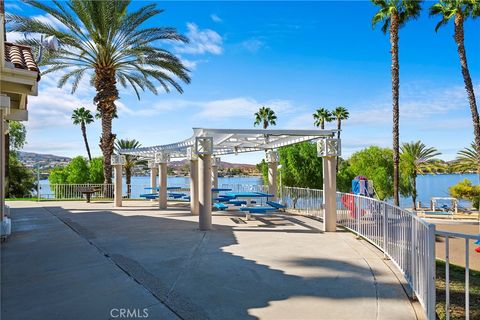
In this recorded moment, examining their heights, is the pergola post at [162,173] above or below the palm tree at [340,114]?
below

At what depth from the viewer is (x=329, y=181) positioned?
389 inches

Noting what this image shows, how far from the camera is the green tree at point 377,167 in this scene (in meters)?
33.1

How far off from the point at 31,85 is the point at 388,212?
26.6ft

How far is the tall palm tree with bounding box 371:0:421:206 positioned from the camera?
19.8 metres

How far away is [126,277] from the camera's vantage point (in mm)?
5391

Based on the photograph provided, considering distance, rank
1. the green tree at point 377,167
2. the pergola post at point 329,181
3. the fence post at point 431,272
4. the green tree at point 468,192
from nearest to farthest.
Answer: the fence post at point 431,272, the pergola post at point 329,181, the green tree at point 468,192, the green tree at point 377,167

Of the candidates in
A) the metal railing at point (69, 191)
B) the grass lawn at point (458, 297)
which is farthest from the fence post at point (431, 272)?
the metal railing at point (69, 191)

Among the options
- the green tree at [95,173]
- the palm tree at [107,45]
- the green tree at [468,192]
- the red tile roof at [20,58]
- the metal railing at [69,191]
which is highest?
the palm tree at [107,45]

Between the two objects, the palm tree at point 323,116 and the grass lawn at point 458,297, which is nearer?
the grass lawn at point 458,297

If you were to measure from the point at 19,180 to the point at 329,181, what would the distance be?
31301mm

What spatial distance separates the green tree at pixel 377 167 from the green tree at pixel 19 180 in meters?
30.7

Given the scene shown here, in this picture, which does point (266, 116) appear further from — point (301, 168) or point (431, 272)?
point (431, 272)

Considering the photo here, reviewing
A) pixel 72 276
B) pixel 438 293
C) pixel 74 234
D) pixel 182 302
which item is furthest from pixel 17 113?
pixel 438 293

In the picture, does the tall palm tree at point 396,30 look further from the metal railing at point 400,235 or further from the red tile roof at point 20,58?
the red tile roof at point 20,58
